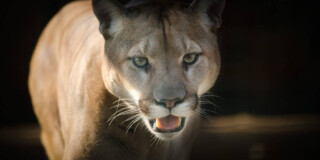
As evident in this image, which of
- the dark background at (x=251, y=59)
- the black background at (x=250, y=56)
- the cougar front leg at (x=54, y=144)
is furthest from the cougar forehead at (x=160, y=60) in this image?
the black background at (x=250, y=56)

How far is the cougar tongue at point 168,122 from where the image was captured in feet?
9.10

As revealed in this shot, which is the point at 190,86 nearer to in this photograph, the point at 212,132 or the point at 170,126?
the point at 170,126

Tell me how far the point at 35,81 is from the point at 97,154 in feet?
4.75

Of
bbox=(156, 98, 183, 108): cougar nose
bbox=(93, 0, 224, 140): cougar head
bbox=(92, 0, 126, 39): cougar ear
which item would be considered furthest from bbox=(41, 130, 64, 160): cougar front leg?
bbox=(156, 98, 183, 108): cougar nose

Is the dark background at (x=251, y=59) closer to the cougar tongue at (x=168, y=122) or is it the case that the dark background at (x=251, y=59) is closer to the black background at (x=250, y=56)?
the black background at (x=250, y=56)

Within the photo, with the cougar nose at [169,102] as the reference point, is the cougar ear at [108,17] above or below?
above

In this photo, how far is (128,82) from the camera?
284 centimetres

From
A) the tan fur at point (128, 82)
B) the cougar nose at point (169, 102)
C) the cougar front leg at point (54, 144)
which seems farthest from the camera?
the cougar front leg at point (54, 144)

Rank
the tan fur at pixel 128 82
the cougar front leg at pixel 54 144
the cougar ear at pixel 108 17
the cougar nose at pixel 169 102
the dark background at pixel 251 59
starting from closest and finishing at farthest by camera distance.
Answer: the cougar nose at pixel 169 102 → the tan fur at pixel 128 82 → the cougar ear at pixel 108 17 → the cougar front leg at pixel 54 144 → the dark background at pixel 251 59

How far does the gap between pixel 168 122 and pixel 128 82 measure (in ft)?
1.12

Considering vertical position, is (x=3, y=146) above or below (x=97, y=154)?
below

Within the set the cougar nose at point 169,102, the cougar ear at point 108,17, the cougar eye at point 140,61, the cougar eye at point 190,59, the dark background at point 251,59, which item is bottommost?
the dark background at point 251,59

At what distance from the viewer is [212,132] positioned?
5676mm

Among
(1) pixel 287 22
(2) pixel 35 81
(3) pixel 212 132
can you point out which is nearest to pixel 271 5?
(1) pixel 287 22
